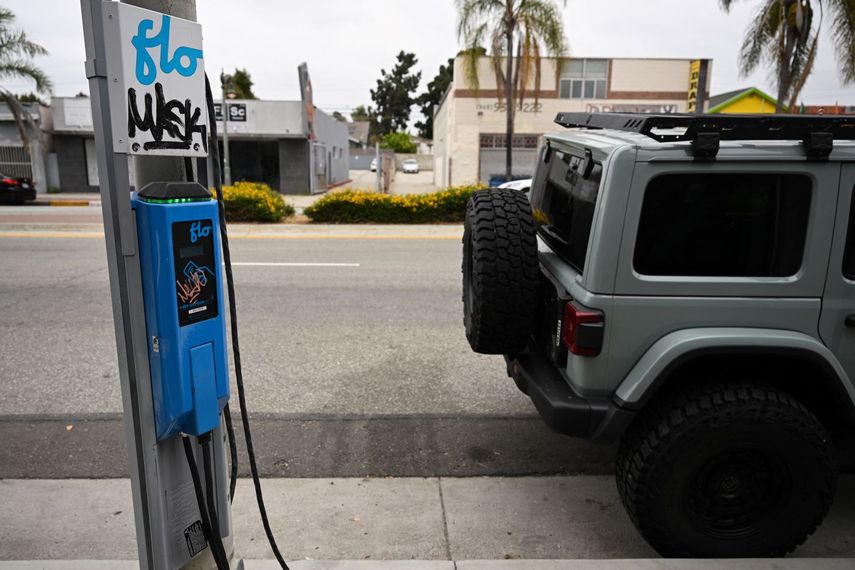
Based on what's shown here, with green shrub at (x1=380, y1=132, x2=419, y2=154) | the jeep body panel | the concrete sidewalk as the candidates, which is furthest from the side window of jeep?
green shrub at (x1=380, y1=132, x2=419, y2=154)

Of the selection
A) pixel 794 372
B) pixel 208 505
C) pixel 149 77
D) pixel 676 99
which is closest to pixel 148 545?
pixel 208 505

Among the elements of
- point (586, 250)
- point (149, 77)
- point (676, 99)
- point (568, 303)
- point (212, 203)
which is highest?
point (676, 99)

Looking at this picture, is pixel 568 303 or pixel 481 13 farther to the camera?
pixel 481 13

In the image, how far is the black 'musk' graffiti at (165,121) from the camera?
1.86 m

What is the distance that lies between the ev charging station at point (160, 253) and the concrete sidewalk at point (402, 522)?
2.87 feet

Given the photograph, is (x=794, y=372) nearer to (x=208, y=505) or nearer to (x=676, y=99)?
(x=208, y=505)

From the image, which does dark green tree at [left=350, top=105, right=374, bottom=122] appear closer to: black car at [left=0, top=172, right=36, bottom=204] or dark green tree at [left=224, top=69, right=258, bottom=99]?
dark green tree at [left=224, top=69, right=258, bottom=99]

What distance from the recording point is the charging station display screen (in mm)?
1933

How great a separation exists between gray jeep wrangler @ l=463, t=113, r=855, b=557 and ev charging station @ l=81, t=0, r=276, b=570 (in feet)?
5.21

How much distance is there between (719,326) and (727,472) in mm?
640

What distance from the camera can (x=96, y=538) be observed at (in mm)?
3229

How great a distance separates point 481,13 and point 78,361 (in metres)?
18.2

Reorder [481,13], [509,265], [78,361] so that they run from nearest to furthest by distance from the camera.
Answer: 1. [509,265]
2. [78,361]
3. [481,13]

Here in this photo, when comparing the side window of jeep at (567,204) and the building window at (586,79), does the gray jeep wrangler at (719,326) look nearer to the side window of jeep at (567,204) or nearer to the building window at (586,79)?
the side window of jeep at (567,204)
